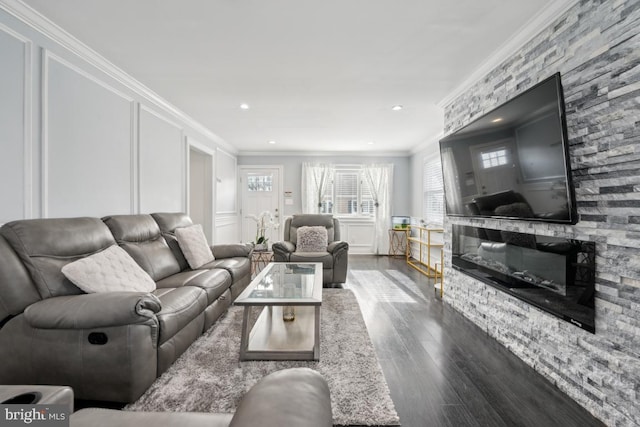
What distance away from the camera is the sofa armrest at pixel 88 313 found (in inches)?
59.5

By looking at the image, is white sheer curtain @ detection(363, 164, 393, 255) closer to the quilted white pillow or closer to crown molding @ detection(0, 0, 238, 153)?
crown molding @ detection(0, 0, 238, 153)

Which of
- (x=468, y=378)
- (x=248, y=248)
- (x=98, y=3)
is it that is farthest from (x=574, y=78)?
(x=248, y=248)

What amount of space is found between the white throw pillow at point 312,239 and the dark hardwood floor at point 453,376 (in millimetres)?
1305

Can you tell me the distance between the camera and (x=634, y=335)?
4.58ft

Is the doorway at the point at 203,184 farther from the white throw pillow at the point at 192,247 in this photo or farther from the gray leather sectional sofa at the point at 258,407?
the gray leather sectional sofa at the point at 258,407

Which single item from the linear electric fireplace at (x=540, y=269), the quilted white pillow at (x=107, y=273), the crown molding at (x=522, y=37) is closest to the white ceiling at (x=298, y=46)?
the crown molding at (x=522, y=37)

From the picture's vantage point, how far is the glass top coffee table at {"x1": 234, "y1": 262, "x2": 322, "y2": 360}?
6.67ft

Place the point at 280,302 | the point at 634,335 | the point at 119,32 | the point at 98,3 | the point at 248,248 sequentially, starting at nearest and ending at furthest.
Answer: the point at 634,335 → the point at 98,3 → the point at 280,302 → the point at 119,32 → the point at 248,248

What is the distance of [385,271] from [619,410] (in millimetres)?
3601

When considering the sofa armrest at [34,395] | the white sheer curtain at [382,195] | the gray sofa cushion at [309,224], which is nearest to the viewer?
the sofa armrest at [34,395]

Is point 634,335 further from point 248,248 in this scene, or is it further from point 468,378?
point 248,248

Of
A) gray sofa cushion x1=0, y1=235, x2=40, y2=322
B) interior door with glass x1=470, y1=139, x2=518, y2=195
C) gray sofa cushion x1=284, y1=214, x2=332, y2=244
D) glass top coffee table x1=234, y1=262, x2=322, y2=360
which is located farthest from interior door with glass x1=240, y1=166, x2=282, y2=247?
gray sofa cushion x1=0, y1=235, x2=40, y2=322

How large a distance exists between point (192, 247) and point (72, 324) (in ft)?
5.44

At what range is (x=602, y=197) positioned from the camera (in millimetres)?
1562
